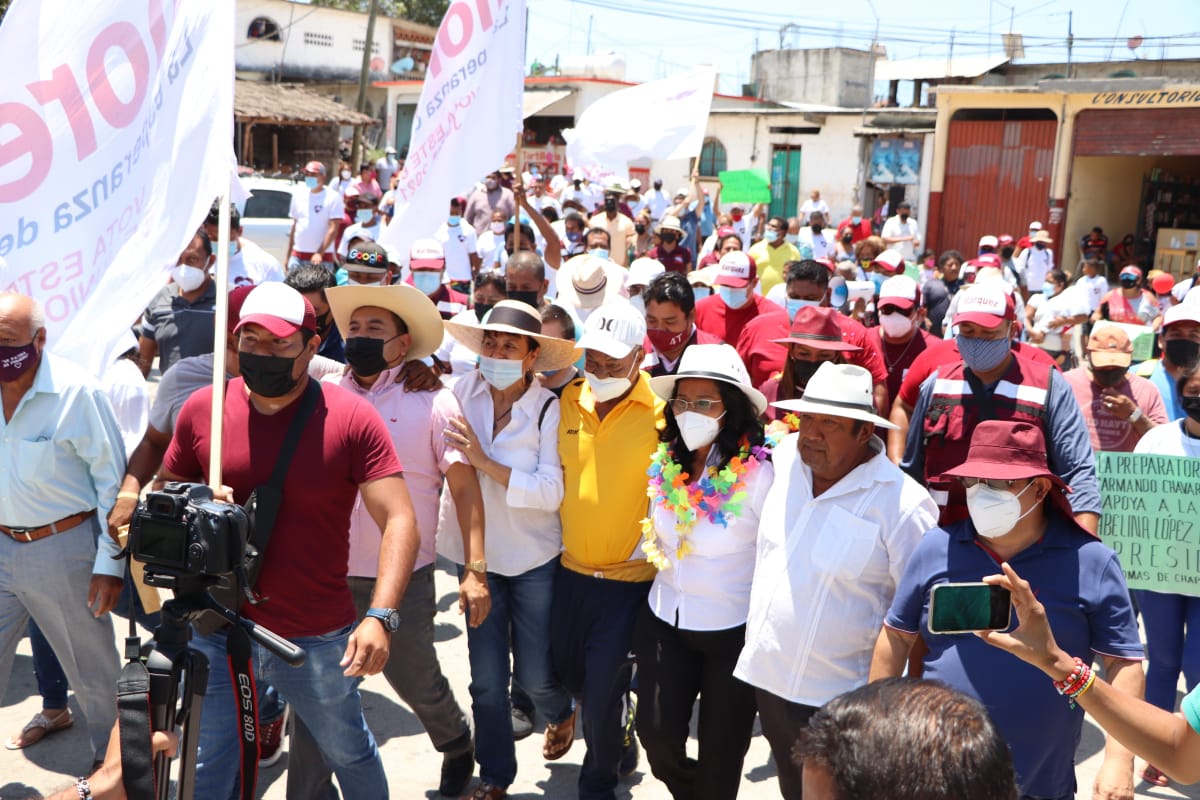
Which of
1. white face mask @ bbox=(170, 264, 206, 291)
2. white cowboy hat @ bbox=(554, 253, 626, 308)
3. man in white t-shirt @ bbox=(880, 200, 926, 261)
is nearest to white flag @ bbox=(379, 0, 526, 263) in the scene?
white cowboy hat @ bbox=(554, 253, 626, 308)

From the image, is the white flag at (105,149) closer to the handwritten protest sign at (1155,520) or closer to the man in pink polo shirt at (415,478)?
the man in pink polo shirt at (415,478)

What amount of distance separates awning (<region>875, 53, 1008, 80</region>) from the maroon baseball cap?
3343 cm

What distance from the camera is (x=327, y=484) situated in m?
3.69

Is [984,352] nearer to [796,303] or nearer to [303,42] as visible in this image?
[796,303]

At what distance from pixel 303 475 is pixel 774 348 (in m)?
3.14

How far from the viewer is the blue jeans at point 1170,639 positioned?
186 inches

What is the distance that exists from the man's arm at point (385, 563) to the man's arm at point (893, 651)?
4.65ft

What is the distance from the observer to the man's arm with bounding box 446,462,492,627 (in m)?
4.30

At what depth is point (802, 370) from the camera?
5207 millimetres

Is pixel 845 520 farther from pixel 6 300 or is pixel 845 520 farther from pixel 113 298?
pixel 6 300

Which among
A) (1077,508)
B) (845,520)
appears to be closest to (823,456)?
(845,520)

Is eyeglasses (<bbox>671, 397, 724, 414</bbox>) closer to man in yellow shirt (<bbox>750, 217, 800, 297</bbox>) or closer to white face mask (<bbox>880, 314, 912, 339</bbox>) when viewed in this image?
white face mask (<bbox>880, 314, 912, 339</bbox>)

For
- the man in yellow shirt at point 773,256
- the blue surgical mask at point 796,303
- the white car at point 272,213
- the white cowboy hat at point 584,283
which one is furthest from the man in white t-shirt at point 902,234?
the white cowboy hat at point 584,283

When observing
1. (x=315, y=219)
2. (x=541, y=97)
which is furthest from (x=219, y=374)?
(x=541, y=97)
